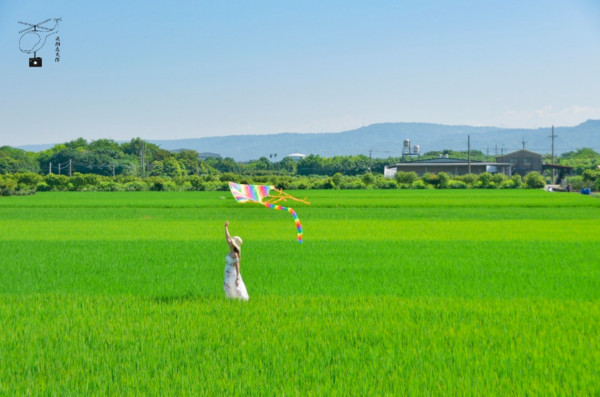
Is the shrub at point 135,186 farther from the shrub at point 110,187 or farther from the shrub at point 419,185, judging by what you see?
the shrub at point 419,185

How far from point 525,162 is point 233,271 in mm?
88240

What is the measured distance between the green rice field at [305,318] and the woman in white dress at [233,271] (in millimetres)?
150

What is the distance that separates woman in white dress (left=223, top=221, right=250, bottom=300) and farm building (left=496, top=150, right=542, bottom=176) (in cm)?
8548

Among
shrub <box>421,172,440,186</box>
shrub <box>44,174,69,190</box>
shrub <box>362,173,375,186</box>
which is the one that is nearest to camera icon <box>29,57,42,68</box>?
shrub <box>44,174,69,190</box>

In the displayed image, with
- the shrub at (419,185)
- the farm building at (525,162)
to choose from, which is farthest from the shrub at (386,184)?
the farm building at (525,162)

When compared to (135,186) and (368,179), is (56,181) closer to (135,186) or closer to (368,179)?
(135,186)

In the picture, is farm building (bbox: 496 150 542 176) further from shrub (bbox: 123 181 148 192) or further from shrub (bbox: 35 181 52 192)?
shrub (bbox: 35 181 52 192)

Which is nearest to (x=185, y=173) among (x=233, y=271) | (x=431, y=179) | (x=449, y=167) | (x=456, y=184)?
(x=449, y=167)

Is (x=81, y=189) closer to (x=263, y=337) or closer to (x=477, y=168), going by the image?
(x=477, y=168)

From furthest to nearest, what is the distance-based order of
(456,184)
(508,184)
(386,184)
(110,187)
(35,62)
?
(386,184), (456,184), (508,184), (110,187), (35,62)

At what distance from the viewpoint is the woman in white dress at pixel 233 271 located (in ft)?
25.5

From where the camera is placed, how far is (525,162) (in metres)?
89.6

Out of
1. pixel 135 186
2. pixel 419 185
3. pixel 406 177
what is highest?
pixel 406 177

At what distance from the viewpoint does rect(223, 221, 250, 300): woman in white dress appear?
7.76 metres
